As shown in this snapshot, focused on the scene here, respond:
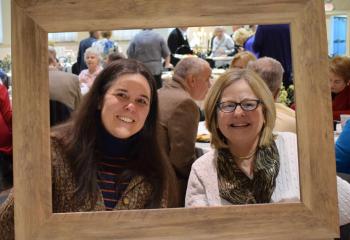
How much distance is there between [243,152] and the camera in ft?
3.05

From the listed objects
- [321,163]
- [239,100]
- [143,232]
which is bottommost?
[143,232]

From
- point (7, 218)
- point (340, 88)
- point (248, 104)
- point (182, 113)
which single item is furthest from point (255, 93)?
point (340, 88)

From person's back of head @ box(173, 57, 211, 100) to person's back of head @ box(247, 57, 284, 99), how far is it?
0.08 metres

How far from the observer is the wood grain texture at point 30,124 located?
0.85 metres

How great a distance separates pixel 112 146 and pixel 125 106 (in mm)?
73

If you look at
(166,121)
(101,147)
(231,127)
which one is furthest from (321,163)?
(101,147)

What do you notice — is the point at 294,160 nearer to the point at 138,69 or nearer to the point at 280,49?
the point at 280,49

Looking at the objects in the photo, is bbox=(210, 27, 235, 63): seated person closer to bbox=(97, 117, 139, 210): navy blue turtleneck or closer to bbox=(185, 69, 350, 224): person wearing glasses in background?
bbox=(185, 69, 350, 224): person wearing glasses in background

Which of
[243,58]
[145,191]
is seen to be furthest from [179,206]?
[243,58]

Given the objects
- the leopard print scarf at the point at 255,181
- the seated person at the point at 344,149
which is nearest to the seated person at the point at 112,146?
the leopard print scarf at the point at 255,181

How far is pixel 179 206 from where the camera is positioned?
89 cm

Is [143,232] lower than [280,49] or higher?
lower

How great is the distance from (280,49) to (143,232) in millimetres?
392

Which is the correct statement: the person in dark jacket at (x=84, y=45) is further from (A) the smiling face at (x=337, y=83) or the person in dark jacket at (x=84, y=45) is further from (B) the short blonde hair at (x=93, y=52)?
(A) the smiling face at (x=337, y=83)
